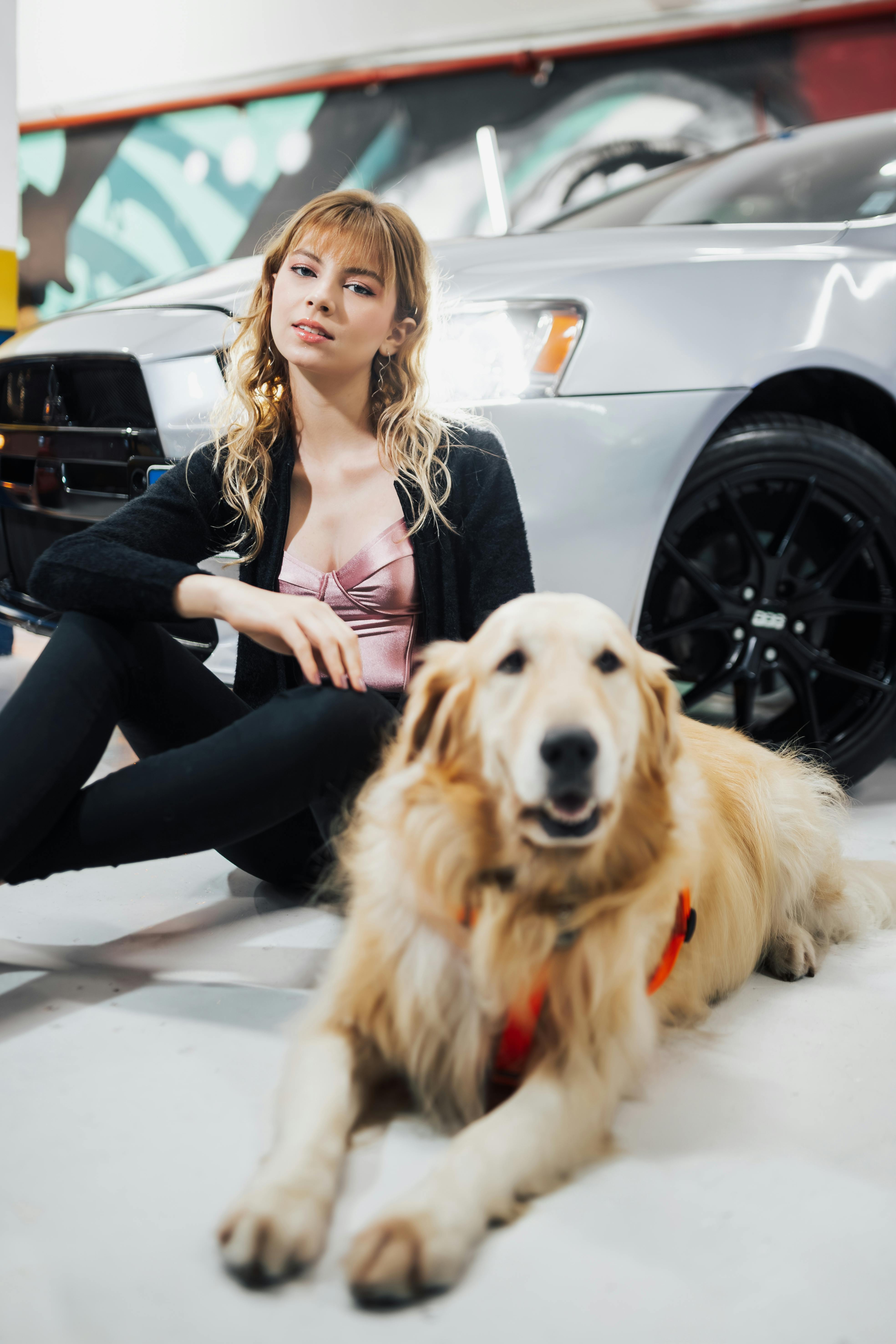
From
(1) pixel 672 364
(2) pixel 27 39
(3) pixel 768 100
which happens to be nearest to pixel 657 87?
(3) pixel 768 100

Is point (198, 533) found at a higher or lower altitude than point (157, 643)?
higher

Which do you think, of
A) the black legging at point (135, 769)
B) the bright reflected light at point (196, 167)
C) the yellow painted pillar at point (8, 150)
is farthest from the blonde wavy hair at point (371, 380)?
the bright reflected light at point (196, 167)

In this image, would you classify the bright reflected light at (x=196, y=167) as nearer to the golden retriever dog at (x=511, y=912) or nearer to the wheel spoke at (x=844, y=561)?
the wheel spoke at (x=844, y=561)

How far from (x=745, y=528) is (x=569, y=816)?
131 cm

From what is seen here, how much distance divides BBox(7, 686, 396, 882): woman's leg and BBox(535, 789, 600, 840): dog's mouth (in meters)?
0.41

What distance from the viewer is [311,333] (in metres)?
1.52

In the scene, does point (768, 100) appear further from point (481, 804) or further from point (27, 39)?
point (481, 804)

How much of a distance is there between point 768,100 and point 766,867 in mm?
5518

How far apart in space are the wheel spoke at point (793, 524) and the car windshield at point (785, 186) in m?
0.58

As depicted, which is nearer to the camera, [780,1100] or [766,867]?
[780,1100]

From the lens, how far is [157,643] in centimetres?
150

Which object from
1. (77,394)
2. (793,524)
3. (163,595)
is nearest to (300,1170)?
(163,595)

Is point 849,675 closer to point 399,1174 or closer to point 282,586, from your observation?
point 282,586

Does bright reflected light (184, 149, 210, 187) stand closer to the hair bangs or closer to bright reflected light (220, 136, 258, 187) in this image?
bright reflected light (220, 136, 258, 187)
